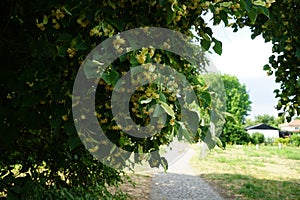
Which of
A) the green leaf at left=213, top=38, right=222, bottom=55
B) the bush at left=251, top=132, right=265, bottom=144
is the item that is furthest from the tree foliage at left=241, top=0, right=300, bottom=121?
the bush at left=251, top=132, right=265, bottom=144

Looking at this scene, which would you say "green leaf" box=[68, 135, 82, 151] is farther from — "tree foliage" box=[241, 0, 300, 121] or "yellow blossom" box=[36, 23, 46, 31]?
"tree foliage" box=[241, 0, 300, 121]

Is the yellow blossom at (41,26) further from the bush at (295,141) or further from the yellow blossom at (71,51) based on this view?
the bush at (295,141)

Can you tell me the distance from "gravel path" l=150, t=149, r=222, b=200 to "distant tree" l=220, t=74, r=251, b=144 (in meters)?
7.09

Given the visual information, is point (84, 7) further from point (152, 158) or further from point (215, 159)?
point (215, 159)

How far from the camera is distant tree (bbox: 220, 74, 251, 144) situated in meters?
20.9

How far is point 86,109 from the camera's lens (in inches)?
54.2

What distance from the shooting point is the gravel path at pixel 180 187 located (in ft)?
19.8

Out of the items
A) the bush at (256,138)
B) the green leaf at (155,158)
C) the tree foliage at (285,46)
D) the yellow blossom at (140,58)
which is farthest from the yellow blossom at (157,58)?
the bush at (256,138)

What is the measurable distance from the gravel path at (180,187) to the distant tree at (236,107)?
7090 millimetres

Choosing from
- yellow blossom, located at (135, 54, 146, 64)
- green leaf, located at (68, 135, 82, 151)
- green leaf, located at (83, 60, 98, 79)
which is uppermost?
yellow blossom, located at (135, 54, 146, 64)

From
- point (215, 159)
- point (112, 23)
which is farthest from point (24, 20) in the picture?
point (215, 159)

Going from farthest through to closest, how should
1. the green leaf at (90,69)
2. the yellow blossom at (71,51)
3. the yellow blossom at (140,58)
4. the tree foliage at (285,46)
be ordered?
the tree foliage at (285,46)
the yellow blossom at (71,51)
the yellow blossom at (140,58)
the green leaf at (90,69)

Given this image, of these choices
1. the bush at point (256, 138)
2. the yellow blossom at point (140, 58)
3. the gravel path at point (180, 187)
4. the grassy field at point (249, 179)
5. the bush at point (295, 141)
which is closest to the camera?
the yellow blossom at point (140, 58)

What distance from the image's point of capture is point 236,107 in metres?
30.2
